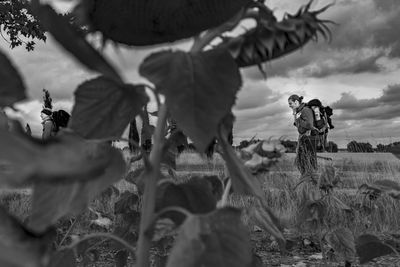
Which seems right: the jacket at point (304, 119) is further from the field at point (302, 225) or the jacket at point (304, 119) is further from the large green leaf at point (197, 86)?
the large green leaf at point (197, 86)

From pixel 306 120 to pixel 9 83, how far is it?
7.72m

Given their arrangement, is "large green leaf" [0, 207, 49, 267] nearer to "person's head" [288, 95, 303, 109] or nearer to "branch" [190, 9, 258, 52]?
"branch" [190, 9, 258, 52]

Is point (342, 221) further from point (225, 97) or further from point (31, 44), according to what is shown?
point (31, 44)

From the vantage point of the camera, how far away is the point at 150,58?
1.51ft

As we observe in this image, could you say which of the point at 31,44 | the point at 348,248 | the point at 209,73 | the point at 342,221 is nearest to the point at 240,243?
the point at 209,73

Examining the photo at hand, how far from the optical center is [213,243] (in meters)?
0.42

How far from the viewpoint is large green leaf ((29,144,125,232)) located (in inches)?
16.2

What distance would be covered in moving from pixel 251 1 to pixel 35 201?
0.28 metres

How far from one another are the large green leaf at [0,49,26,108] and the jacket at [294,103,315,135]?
7589 mm

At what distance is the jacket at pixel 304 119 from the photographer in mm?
7845

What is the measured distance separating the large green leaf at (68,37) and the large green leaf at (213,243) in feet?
0.51

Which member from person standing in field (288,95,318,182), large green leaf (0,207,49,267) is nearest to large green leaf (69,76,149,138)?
large green leaf (0,207,49,267)

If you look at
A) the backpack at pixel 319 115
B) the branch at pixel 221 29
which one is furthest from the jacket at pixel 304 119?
the branch at pixel 221 29

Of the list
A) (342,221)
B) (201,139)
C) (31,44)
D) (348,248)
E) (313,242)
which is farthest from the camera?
(31,44)
